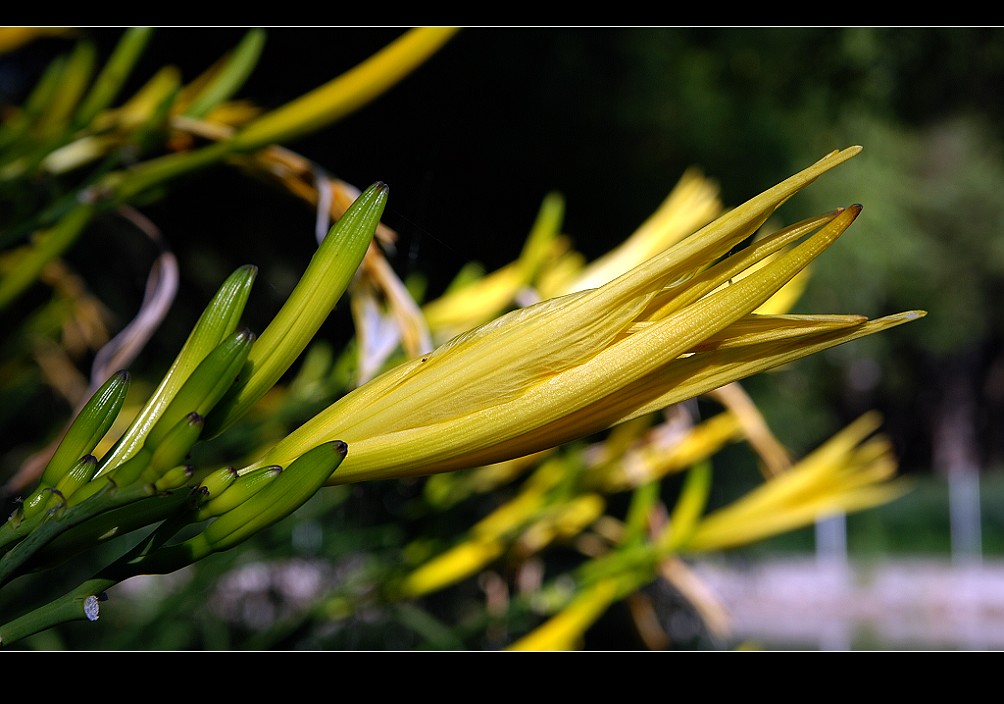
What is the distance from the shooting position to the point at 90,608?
18 cm

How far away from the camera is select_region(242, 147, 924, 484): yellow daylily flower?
175 millimetres

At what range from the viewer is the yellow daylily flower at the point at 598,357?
0.17 meters

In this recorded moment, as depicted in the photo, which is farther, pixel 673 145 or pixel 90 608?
pixel 673 145

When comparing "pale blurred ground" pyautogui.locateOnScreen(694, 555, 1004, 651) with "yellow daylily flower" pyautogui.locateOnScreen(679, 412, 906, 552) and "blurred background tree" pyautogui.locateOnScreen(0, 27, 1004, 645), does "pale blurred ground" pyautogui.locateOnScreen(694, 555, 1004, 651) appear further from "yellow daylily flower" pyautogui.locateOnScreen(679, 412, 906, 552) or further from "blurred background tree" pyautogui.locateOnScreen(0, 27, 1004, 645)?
"yellow daylily flower" pyautogui.locateOnScreen(679, 412, 906, 552)

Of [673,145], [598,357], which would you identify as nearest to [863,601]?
[673,145]

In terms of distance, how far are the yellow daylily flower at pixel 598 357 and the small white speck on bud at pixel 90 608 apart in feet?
0.16

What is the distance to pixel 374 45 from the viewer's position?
560 millimetres

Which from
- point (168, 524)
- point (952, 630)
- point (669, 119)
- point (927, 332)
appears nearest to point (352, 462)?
point (168, 524)

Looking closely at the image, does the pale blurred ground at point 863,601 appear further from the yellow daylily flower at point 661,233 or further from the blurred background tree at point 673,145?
the yellow daylily flower at point 661,233

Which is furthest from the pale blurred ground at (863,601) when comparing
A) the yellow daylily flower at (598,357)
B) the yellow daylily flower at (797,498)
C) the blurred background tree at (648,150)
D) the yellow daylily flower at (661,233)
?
the yellow daylily flower at (598,357)

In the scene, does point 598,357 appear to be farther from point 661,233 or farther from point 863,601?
point 863,601

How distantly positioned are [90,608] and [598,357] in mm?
108
